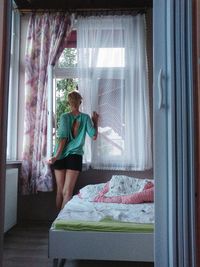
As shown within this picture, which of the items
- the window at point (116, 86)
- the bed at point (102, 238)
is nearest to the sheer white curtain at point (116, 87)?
the window at point (116, 86)

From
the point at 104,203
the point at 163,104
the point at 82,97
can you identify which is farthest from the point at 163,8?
the point at 82,97

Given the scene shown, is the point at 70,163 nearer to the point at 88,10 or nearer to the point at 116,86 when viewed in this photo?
the point at 116,86

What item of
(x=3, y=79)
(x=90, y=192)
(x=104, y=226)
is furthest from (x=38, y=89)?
(x=3, y=79)

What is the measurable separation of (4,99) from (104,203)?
180cm

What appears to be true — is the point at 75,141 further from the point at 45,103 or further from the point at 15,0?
the point at 15,0

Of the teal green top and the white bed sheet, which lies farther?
the teal green top

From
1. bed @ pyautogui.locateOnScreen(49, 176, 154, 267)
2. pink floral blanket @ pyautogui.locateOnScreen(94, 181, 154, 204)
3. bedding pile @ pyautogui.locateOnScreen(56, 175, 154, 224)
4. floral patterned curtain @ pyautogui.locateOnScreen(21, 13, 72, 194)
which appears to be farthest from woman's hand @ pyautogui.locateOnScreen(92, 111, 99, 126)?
bed @ pyautogui.locateOnScreen(49, 176, 154, 267)

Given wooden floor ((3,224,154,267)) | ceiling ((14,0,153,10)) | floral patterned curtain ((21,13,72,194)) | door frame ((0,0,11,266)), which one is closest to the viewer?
door frame ((0,0,11,266))

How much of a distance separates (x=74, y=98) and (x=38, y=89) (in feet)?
1.79

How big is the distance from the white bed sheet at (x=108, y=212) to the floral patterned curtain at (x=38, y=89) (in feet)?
3.94

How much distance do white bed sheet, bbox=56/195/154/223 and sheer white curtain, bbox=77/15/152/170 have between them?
1.21m

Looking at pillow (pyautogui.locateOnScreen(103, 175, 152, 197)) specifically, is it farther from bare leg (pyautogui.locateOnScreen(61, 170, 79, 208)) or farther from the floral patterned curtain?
the floral patterned curtain

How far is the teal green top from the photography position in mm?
3594

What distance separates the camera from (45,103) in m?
3.88
